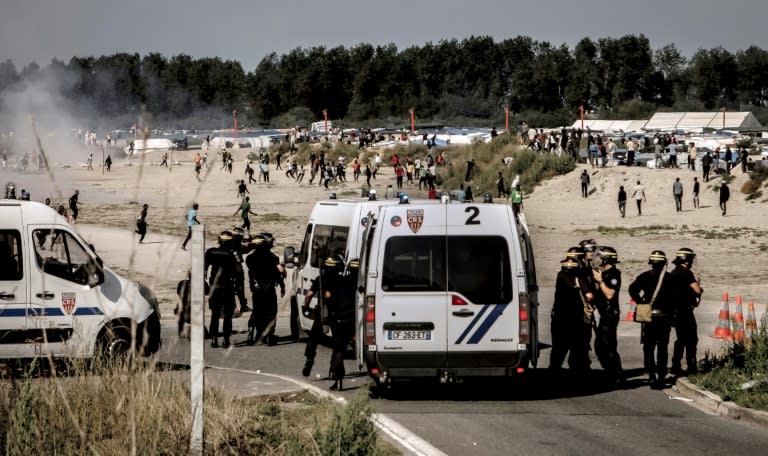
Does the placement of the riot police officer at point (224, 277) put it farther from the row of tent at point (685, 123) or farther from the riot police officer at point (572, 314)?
the row of tent at point (685, 123)

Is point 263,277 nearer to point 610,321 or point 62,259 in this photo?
point 62,259

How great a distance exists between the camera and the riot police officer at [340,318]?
46.2 feet

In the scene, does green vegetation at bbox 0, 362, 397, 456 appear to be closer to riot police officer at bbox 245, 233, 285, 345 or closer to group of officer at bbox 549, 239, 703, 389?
group of officer at bbox 549, 239, 703, 389

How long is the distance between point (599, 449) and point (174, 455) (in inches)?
171

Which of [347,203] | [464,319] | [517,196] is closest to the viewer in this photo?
[464,319]

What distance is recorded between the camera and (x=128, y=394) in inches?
351

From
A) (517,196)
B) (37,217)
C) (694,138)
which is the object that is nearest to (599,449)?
(37,217)

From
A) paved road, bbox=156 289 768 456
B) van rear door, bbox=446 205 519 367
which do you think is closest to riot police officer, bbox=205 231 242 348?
paved road, bbox=156 289 768 456

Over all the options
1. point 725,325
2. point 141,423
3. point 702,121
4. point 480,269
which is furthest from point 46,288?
point 702,121

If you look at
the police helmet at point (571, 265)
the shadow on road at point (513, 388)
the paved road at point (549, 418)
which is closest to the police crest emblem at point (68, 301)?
the paved road at point (549, 418)

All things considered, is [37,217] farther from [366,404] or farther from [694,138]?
[694,138]

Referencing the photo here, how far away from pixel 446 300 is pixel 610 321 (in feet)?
8.20

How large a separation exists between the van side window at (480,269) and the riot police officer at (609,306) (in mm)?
1768

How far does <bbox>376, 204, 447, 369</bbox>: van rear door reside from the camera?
1321cm
